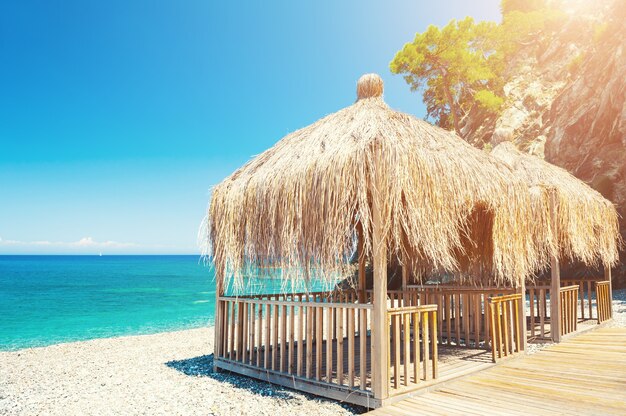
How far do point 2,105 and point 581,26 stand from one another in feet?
146

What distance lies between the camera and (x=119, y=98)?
124 ft

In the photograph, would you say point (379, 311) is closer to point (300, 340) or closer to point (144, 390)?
point (300, 340)

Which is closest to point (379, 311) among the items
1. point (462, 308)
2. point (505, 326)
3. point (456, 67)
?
point (505, 326)

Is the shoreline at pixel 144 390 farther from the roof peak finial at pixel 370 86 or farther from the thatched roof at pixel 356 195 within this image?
the roof peak finial at pixel 370 86

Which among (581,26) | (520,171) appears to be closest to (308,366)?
(520,171)

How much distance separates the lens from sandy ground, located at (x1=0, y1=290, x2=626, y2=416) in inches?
192

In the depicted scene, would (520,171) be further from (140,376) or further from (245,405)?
(140,376)

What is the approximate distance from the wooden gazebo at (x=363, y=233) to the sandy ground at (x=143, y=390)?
281mm

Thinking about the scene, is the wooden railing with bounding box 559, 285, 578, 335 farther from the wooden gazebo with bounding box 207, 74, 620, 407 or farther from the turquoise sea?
the turquoise sea

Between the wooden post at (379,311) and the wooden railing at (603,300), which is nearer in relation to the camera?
the wooden post at (379,311)

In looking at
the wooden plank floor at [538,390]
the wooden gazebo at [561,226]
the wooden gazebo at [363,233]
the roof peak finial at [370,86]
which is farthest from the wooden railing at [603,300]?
the roof peak finial at [370,86]

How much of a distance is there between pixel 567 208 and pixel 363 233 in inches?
191

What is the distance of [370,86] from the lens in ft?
20.5

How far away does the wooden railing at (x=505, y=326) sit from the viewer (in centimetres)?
622
